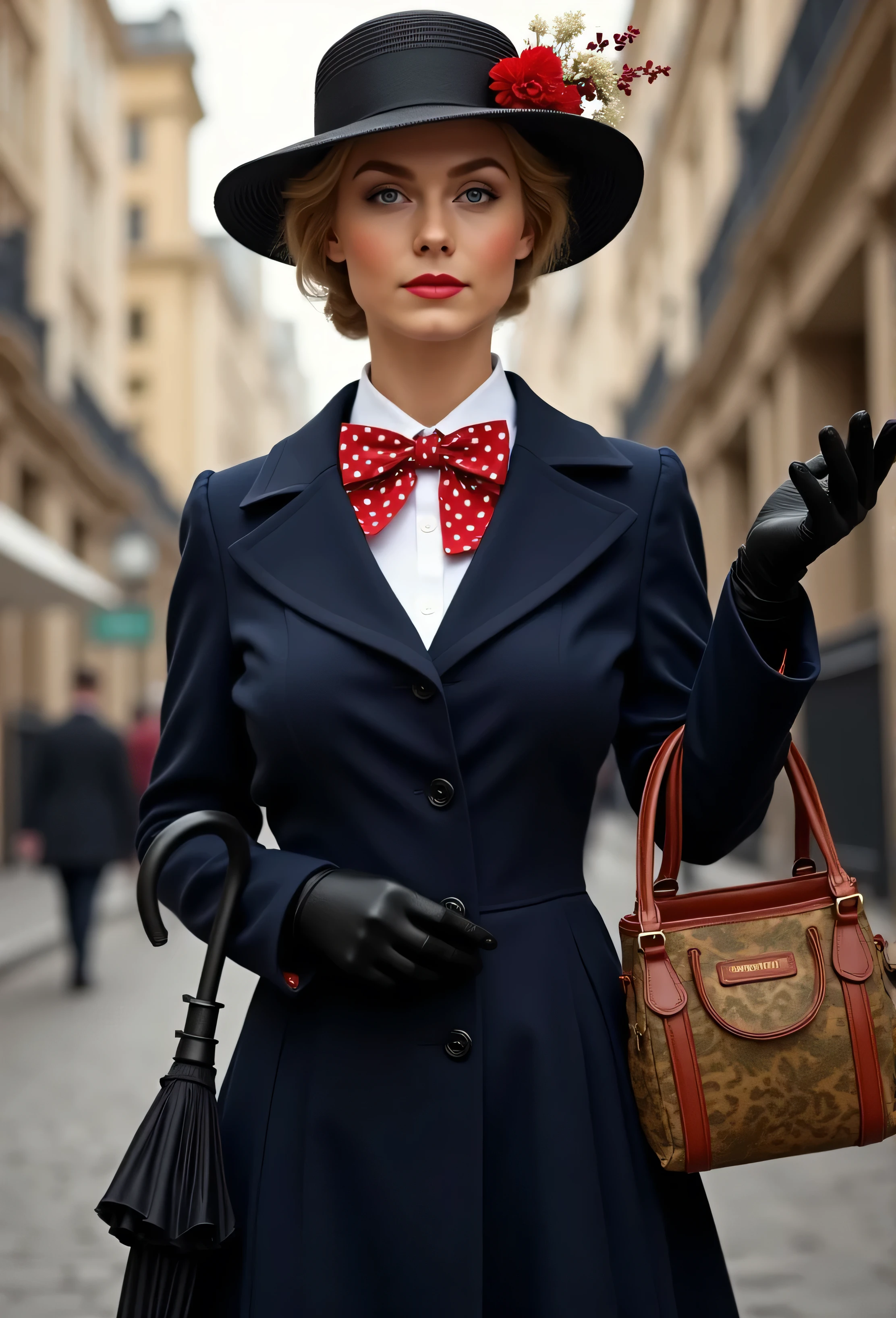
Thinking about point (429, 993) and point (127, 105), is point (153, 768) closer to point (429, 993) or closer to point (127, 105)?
point (429, 993)

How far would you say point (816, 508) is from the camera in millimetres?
1667

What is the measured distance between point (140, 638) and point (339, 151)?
1453 centimetres

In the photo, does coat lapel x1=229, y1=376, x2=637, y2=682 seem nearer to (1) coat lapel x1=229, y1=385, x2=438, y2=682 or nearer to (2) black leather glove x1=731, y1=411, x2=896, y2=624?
(1) coat lapel x1=229, y1=385, x2=438, y2=682

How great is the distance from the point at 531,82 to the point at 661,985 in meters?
1.15

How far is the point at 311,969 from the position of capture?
180cm

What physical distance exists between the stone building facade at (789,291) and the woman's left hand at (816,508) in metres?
2.27

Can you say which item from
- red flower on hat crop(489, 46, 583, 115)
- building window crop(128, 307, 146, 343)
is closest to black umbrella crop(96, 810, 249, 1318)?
red flower on hat crop(489, 46, 583, 115)

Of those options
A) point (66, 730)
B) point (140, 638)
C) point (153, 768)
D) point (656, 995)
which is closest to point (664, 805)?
point (656, 995)

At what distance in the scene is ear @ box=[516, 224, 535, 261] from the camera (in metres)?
2.12

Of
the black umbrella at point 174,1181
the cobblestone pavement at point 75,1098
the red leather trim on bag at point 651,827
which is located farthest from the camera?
the cobblestone pavement at point 75,1098

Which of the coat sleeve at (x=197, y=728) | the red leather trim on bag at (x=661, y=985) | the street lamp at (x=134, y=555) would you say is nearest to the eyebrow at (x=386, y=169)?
the coat sleeve at (x=197, y=728)

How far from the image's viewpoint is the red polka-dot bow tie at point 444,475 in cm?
199

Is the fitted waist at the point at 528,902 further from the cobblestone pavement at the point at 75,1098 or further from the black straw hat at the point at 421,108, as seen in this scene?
the cobblestone pavement at the point at 75,1098

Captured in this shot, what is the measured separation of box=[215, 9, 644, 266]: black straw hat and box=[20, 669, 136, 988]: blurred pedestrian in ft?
26.3
